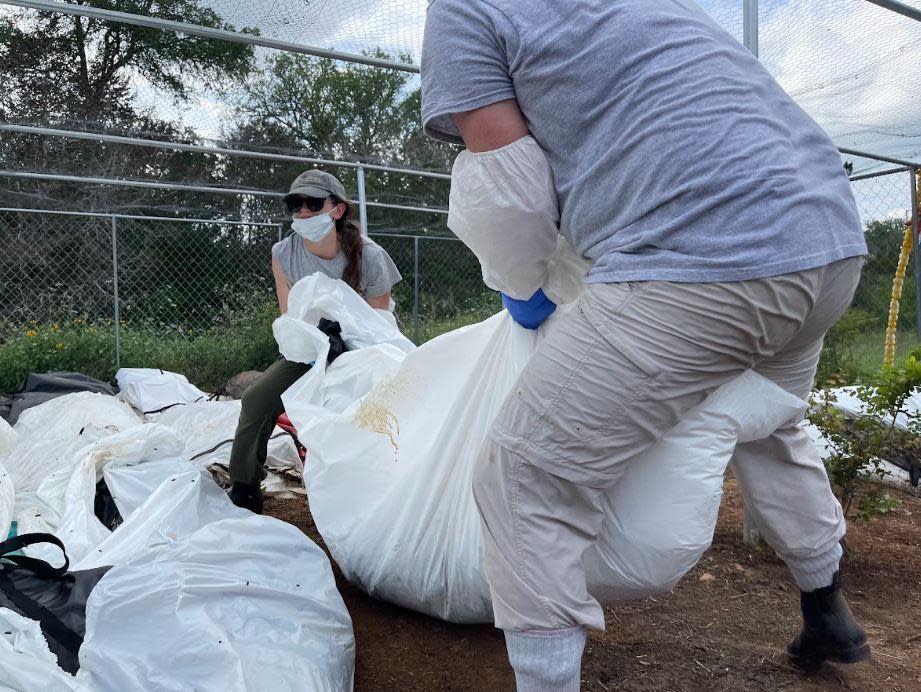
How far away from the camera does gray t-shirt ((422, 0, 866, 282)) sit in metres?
1.10

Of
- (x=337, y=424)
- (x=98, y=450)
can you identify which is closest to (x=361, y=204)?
(x=98, y=450)

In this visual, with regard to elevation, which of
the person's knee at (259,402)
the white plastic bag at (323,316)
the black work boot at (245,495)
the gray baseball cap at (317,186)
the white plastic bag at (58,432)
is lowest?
the white plastic bag at (58,432)

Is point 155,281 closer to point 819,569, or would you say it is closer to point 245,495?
point 245,495

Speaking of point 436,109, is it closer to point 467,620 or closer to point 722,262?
point 722,262

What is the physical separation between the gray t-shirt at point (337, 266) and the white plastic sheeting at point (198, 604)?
1.14 m

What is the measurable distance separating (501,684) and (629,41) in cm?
127

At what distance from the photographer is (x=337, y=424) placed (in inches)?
77.8

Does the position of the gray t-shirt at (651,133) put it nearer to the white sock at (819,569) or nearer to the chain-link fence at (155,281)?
the white sock at (819,569)

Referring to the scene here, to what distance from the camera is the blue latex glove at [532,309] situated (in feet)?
4.83

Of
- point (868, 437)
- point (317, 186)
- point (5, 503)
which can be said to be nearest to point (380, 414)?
point (5, 503)

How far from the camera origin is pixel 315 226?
9.96ft

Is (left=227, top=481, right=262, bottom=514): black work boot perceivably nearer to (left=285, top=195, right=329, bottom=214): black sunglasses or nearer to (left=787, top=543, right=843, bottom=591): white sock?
(left=285, top=195, right=329, bottom=214): black sunglasses

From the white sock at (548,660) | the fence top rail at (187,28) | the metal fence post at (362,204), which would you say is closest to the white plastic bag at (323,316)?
the fence top rail at (187,28)

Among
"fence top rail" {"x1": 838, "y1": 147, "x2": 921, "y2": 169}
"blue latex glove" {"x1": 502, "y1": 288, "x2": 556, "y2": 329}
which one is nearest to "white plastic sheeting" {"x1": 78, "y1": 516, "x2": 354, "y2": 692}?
"blue latex glove" {"x1": 502, "y1": 288, "x2": 556, "y2": 329}
